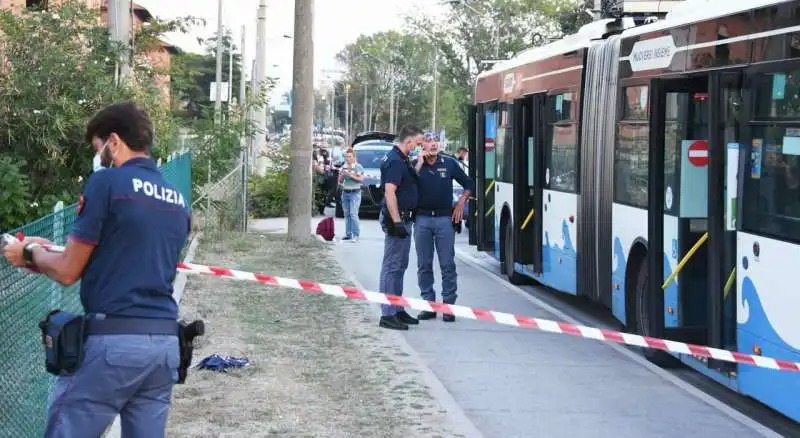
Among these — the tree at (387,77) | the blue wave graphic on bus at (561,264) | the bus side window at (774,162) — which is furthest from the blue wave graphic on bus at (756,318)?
the tree at (387,77)

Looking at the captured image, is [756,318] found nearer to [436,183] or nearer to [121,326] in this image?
[121,326]

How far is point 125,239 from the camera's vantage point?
194 inches

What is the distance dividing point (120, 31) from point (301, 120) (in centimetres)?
659

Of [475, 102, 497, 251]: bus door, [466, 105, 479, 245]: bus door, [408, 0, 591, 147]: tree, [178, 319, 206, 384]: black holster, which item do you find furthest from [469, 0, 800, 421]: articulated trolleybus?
[408, 0, 591, 147]: tree

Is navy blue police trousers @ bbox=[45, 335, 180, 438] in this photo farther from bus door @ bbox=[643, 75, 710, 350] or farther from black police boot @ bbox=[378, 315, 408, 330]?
black police boot @ bbox=[378, 315, 408, 330]

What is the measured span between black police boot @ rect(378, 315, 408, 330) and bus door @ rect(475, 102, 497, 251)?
614cm

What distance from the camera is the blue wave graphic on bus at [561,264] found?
13.8m

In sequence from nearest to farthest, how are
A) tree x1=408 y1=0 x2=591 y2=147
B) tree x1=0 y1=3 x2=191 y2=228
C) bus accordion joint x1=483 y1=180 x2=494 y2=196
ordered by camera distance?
tree x1=0 y1=3 x2=191 y2=228 → bus accordion joint x1=483 y1=180 x2=494 y2=196 → tree x1=408 y1=0 x2=591 y2=147

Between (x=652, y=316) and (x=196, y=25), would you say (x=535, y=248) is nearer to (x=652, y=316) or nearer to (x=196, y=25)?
(x=652, y=316)

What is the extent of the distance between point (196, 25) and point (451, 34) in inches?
1641

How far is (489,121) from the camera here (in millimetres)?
18719

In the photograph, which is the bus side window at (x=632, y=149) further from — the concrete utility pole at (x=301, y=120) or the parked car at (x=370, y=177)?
the parked car at (x=370, y=177)

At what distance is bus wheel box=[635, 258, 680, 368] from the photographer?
11.0 metres

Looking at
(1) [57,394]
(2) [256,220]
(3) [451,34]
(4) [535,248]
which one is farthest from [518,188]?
(3) [451,34]
